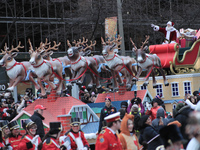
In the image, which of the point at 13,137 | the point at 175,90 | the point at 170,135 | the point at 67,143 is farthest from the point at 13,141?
the point at 175,90

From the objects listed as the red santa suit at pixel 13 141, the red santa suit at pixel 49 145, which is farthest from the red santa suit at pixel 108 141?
the red santa suit at pixel 13 141

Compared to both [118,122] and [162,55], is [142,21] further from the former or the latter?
[118,122]

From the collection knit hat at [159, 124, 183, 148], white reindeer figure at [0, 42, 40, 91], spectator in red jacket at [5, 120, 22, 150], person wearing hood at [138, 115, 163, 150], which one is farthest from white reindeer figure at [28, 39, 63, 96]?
knit hat at [159, 124, 183, 148]

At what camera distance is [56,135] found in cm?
907

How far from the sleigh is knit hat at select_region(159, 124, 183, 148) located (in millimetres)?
17164

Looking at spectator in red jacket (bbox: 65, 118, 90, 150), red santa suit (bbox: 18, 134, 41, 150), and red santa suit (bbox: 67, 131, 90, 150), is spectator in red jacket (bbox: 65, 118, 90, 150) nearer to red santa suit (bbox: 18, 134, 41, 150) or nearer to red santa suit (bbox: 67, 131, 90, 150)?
red santa suit (bbox: 67, 131, 90, 150)

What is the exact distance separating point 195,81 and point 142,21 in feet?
43.1

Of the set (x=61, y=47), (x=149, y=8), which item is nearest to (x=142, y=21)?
(x=149, y=8)

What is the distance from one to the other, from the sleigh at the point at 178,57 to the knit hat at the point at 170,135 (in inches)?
676

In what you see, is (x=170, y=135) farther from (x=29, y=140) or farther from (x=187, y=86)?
(x=187, y=86)

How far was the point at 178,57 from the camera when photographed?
22.5 metres

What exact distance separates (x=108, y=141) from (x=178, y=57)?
597 inches

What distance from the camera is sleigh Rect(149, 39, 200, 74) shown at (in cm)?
2217

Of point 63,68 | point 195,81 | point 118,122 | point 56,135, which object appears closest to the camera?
point 118,122
